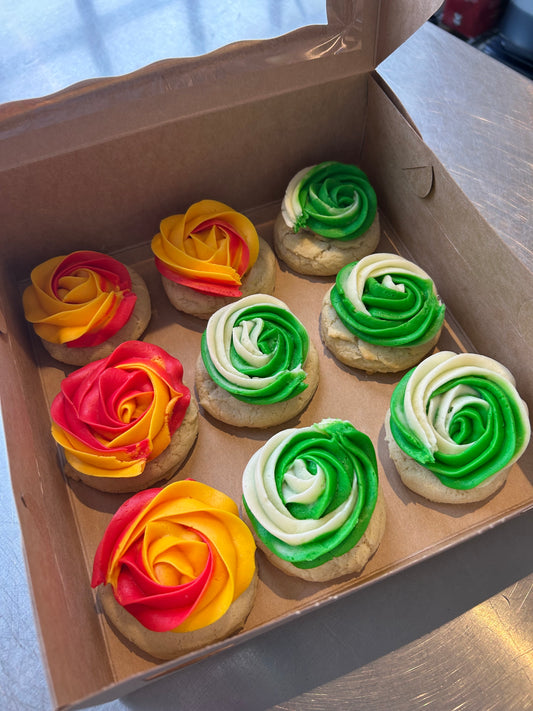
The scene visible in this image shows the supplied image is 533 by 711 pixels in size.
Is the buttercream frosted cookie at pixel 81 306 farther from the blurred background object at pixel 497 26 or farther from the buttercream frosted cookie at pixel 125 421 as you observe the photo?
the blurred background object at pixel 497 26

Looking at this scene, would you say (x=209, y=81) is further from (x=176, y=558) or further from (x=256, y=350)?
(x=176, y=558)

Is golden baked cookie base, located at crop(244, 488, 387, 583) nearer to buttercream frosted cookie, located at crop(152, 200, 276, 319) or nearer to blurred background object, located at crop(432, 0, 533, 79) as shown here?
buttercream frosted cookie, located at crop(152, 200, 276, 319)

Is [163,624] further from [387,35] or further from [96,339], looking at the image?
[387,35]

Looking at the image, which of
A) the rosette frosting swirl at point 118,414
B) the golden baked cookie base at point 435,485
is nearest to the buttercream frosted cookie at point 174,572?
the rosette frosting swirl at point 118,414

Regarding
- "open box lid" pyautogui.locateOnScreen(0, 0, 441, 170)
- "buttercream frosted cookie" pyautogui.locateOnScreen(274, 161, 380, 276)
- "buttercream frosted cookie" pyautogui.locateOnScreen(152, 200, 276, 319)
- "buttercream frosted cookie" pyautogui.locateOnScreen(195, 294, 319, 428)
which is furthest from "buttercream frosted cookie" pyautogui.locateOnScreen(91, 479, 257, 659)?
"open box lid" pyautogui.locateOnScreen(0, 0, 441, 170)

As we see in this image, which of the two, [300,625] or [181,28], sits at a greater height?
[181,28]

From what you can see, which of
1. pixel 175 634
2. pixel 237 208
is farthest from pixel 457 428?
pixel 237 208

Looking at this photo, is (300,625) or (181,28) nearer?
(300,625)

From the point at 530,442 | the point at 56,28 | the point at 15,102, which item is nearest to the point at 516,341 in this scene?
the point at 530,442
